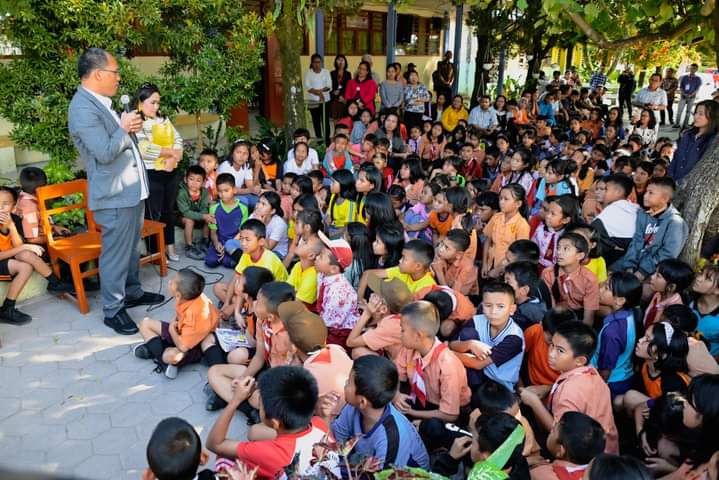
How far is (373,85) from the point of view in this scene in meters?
9.55

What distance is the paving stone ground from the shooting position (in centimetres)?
289

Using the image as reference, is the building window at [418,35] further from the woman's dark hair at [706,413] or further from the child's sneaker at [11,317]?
the woman's dark hair at [706,413]

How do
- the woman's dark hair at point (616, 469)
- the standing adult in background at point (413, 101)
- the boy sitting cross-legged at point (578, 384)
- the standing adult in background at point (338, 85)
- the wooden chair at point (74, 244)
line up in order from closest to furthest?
1. the woman's dark hair at point (616, 469)
2. the boy sitting cross-legged at point (578, 384)
3. the wooden chair at point (74, 244)
4. the standing adult in background at point (413, 101)
5. the standing adult in background at point (338, 85)

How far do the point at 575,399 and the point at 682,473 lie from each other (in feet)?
1.62

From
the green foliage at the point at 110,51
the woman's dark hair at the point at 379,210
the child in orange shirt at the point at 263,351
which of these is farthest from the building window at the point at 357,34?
the child in orange shirt at the point at 263,351

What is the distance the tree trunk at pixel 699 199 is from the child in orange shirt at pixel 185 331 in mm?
3720

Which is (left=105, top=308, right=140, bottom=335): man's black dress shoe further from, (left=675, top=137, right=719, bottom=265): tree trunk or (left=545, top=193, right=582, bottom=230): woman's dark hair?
(left=675, top=137, right=719, bottom=265): tree trunk

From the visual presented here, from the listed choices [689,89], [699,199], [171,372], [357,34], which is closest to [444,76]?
[357,34]

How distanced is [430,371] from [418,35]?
45.4ft

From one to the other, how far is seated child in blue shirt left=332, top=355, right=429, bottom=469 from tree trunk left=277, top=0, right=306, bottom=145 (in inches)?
211

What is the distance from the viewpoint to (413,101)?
381 inches

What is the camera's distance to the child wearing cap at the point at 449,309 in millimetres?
3379

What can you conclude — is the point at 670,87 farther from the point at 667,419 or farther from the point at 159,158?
the point at 667,419

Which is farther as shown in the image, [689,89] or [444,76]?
[689,89]
